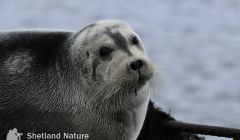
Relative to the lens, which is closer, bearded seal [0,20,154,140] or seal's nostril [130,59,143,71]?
seal's nostril [130,59,143,71]

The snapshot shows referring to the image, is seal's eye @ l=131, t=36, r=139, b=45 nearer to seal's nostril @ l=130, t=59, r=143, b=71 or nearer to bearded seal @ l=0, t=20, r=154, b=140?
bearded seal @ l=0, t=20, r=154, b=140

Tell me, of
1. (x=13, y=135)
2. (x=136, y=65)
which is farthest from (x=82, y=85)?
(x=13, y=135)

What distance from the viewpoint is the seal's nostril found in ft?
15.2

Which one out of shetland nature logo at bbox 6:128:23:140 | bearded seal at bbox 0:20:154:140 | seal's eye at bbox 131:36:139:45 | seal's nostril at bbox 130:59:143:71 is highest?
seal's eye at bbox 131:36:139:45

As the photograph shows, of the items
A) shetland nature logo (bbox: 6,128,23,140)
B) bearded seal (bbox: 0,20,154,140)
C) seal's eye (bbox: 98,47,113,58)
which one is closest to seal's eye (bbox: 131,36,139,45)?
bearded seal (bbox: 0,20,154,140)

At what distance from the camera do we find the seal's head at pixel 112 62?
184 inches

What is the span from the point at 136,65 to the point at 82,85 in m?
0.43

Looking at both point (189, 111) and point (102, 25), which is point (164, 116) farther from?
point (189, 111)

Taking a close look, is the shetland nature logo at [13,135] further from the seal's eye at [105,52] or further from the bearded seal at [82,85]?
the seal's eye at [105,52]

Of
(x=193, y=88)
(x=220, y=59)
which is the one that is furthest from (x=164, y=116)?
(x=220, y=59)

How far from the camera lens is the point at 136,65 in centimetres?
464

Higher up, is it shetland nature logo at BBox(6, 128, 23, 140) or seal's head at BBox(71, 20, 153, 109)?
seal's head at BBox(71, 20, 153, 109)

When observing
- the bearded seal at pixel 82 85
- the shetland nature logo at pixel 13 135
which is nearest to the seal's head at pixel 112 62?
the bearded seal at pixel 82 85

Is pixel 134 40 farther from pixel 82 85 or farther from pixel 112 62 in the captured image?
pixel 82 85
